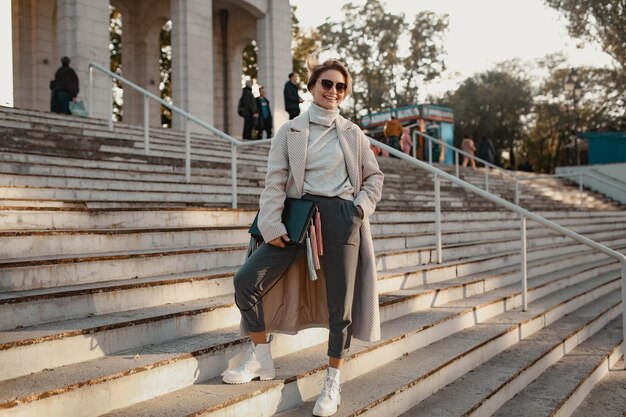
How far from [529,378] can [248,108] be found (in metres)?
10.7

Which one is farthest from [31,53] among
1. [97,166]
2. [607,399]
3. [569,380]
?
[607,399]

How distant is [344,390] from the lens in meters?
3.50

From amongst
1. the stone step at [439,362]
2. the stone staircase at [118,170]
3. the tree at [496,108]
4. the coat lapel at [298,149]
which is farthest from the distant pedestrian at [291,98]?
the tree at [496,108]

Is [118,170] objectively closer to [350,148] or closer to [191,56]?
[350,148]

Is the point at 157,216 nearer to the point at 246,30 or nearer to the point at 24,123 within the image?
the point at 24,123

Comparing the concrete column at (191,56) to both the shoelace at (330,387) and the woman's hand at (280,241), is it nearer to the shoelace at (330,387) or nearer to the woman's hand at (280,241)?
the woman's hand at (280,241)

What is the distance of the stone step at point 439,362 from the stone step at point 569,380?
0.64 ft

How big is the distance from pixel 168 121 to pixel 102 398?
2786 cm

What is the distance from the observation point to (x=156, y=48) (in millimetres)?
20172

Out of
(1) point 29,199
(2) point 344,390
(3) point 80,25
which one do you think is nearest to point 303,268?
(2) point 344,390

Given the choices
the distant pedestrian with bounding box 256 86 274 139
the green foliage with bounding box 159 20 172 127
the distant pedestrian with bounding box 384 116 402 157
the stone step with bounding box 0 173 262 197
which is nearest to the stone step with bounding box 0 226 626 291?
the stone step with bounding box 0 173 262 197

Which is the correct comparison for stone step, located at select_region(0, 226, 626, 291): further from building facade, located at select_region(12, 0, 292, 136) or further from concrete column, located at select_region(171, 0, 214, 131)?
concrete column, located at select_region(171, 0, 214, 131)

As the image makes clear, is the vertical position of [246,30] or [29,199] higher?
[246,30]

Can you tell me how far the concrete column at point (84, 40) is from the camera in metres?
13.1
